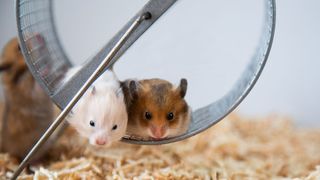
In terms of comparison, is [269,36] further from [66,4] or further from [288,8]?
[288,8]

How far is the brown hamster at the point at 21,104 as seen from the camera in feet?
6.68

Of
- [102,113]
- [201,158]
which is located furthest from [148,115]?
[201,158]

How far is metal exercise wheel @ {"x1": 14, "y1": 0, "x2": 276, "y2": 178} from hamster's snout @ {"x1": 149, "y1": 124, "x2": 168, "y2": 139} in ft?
0.24

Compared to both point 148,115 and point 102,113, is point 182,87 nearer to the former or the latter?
point 148,115

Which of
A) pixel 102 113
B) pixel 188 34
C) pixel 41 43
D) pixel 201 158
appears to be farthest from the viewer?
pixel 201 158

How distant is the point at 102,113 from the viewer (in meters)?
1.32

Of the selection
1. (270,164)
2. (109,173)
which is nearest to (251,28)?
(270,164)

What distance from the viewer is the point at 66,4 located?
1678mm

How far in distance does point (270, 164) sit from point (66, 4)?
110 centimetres

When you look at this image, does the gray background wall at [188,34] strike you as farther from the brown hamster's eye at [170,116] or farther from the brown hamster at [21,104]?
the brown hamster at [21,104]

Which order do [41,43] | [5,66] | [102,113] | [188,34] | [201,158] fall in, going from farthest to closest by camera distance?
[201,158]
[5,66]
[41,43]
[188,34]
[102,113]

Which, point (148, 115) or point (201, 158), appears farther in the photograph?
point (201, 158)

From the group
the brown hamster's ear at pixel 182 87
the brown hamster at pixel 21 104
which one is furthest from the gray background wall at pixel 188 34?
the brown hamster at pixel 21 104

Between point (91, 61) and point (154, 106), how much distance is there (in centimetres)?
23
